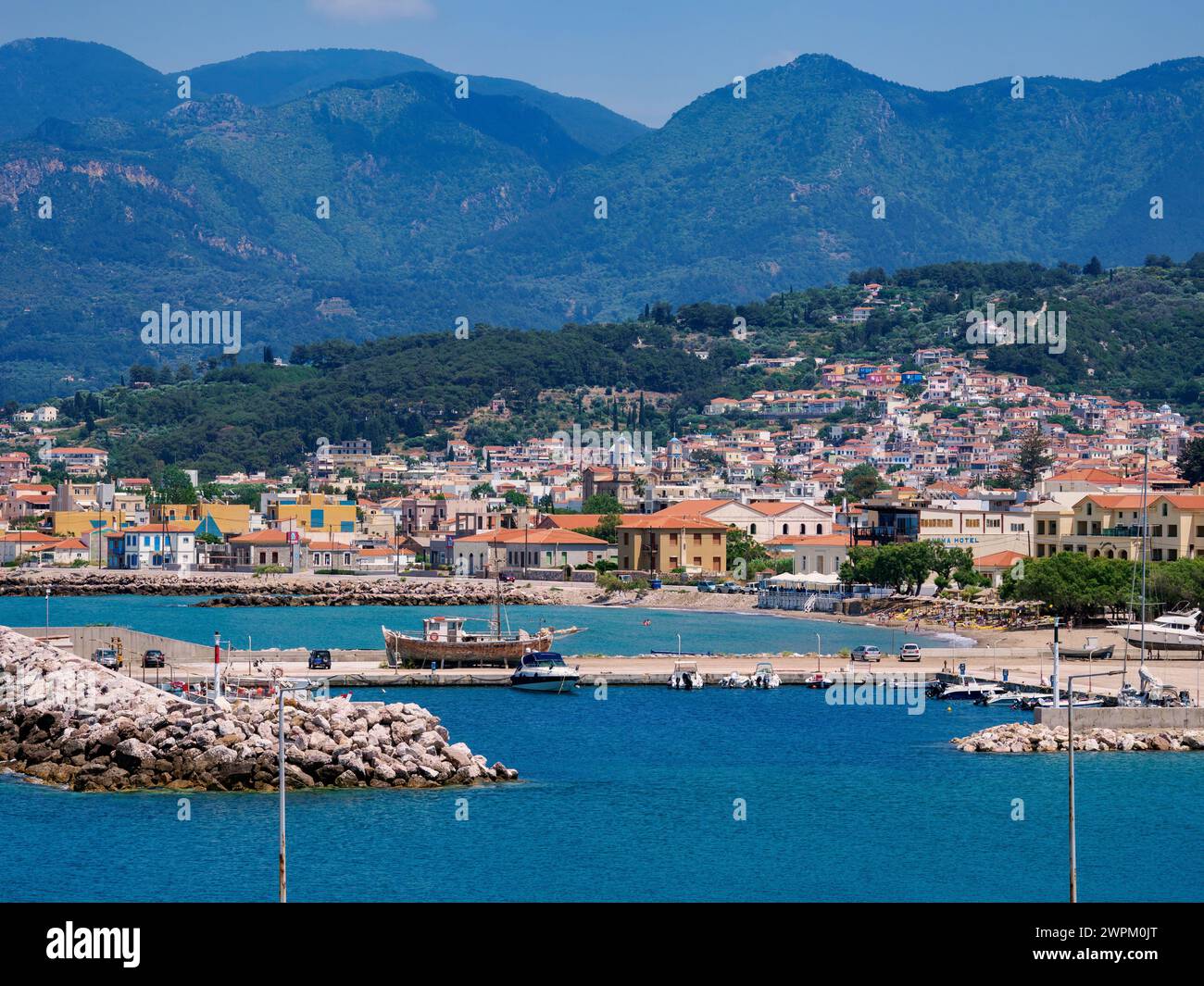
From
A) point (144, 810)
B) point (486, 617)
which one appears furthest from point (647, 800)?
point (486, 617)

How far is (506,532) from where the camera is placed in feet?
358

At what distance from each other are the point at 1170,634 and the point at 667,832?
27.9m

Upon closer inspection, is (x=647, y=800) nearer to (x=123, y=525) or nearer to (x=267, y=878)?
(x=267, y=878)

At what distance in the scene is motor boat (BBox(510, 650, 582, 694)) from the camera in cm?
4831

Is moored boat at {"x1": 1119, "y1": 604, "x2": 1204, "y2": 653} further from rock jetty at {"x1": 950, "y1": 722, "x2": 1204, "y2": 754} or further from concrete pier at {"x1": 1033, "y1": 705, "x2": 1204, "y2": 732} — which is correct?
rock jetty at {"x1": 950, "y1": 722, "x2": 1204, "y2": 754}

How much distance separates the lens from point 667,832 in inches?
1139

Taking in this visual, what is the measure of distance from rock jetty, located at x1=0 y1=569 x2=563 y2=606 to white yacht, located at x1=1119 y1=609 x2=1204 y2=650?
37.7 m

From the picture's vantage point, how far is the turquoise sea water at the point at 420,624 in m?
62.2

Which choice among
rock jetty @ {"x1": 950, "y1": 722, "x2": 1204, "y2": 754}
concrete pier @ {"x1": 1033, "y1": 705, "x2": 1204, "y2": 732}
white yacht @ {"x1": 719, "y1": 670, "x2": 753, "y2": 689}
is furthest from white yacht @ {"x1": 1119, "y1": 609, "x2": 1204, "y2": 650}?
rock jetty @ {"x1": 950, "y1": 722, "x2": 1204, "y2": 754}

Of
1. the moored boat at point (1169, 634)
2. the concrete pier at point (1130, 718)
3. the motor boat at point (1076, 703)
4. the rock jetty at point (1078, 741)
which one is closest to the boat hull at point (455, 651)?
the motor boat at point (1076, 703)

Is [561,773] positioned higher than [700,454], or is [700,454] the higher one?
[700,454]

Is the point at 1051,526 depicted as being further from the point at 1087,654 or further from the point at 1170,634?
the point at 1087,654

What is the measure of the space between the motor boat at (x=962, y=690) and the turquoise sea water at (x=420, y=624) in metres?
12.6
